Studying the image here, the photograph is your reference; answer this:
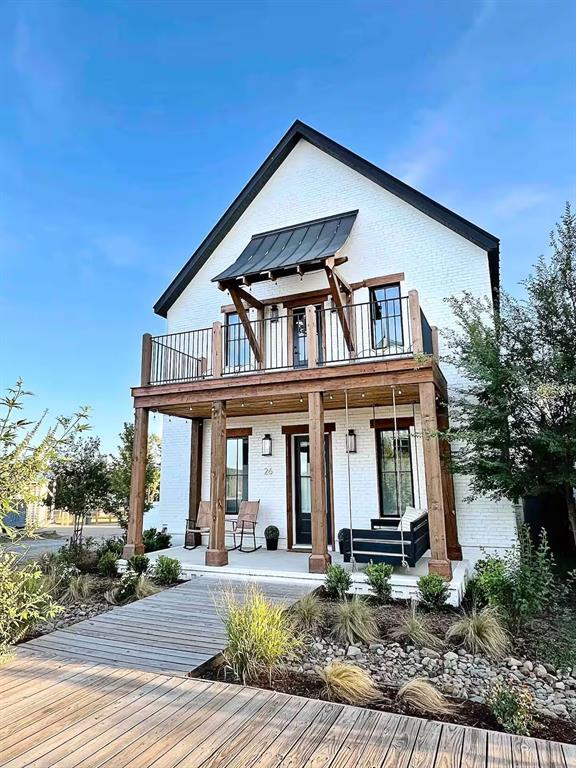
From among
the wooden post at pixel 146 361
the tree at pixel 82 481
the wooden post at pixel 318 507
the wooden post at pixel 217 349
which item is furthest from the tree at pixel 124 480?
the wooden post at pixel 318 507

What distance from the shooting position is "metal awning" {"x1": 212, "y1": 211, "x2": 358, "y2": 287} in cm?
876

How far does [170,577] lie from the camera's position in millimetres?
7375

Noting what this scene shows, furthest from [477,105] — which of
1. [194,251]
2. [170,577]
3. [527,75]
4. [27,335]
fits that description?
[27,335]

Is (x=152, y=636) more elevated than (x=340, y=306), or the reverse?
(x=340, y=306)

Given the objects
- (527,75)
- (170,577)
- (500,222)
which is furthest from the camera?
(500,222)

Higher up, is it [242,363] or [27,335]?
[27,335]

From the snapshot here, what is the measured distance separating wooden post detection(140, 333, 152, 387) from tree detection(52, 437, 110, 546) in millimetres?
2736

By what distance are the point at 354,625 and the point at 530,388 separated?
13.4 feet

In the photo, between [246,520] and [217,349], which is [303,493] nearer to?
[246,520]

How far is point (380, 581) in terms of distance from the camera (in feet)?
20.7

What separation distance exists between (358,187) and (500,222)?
3621mm

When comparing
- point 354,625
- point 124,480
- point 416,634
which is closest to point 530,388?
point 416,634

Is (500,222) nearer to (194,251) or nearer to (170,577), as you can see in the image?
(194,251)

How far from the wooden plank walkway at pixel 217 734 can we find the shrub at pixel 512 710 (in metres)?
0.14
